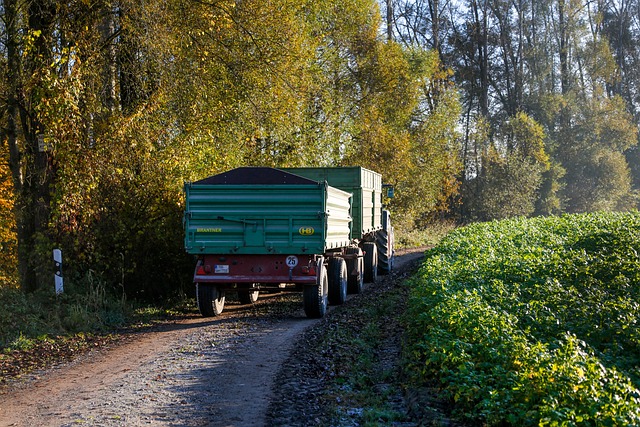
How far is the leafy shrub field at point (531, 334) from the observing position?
19.4 feet

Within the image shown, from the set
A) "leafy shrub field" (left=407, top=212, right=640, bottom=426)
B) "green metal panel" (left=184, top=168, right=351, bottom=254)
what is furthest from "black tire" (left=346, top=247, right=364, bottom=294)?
"green metal panel" (left=184, top=168, right=351, bottom=254)

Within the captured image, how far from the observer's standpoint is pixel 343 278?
48.4 ft

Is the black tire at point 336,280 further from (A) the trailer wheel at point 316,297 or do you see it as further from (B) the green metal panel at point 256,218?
(B) the green metal panel at point 256,218

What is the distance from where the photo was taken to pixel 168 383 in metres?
8.08

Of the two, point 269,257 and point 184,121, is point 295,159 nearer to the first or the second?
point 184,121

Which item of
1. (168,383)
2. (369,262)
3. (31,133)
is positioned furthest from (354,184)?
(168,383)

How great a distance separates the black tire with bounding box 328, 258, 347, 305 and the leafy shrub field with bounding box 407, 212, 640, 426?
1.48 m

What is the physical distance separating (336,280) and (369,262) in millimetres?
4874

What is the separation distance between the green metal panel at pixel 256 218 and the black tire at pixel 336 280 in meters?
1.85

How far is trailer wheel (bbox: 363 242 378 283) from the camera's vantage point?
753 inches

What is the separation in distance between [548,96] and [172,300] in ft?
165

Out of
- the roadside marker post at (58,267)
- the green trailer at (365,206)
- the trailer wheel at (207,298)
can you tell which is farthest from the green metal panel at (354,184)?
the roadside marker post at (58,267)

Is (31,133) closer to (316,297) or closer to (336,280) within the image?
(316,297)

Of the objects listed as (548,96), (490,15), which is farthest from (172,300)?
(548,96)
